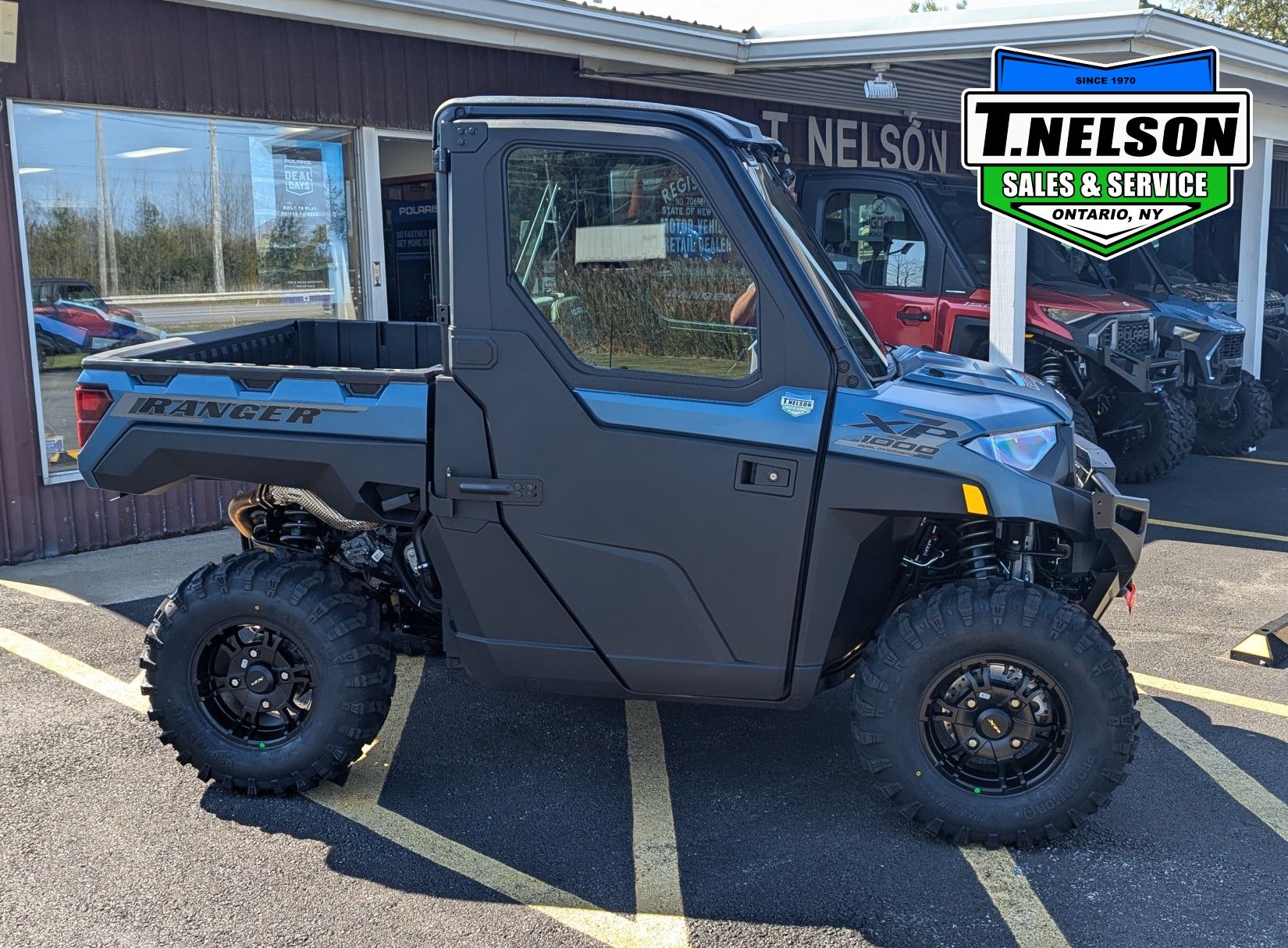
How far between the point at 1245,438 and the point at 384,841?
9.33 metres

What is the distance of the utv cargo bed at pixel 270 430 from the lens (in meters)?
4.02

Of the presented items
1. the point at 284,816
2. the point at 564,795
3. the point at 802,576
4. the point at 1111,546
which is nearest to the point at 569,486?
the point at 802,576

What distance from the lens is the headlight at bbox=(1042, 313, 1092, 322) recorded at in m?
9.22

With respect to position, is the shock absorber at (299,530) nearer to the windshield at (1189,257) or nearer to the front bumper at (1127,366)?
the front bumper at (1127,366)

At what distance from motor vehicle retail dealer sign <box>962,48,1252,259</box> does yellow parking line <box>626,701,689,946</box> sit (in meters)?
5.60

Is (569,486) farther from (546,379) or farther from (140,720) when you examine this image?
(140,720)

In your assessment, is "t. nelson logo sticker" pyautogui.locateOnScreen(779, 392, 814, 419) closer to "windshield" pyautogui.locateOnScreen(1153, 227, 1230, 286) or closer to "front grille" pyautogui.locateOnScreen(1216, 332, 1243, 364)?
"front grille" pyautogui.locateOnScreen(1216, 332, 1243, 364)

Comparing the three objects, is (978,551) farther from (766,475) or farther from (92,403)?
(92,403)

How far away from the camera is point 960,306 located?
30.2 ft

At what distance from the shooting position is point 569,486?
3.90 m

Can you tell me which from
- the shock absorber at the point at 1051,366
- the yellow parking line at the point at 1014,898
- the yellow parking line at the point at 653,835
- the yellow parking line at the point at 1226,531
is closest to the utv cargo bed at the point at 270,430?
the yellow parking line at the point at 653,835

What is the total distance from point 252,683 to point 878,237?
642 centimetres

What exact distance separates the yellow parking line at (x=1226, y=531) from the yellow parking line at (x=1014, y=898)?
5018 millimetres

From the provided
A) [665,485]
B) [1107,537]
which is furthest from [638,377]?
[1107,537]
